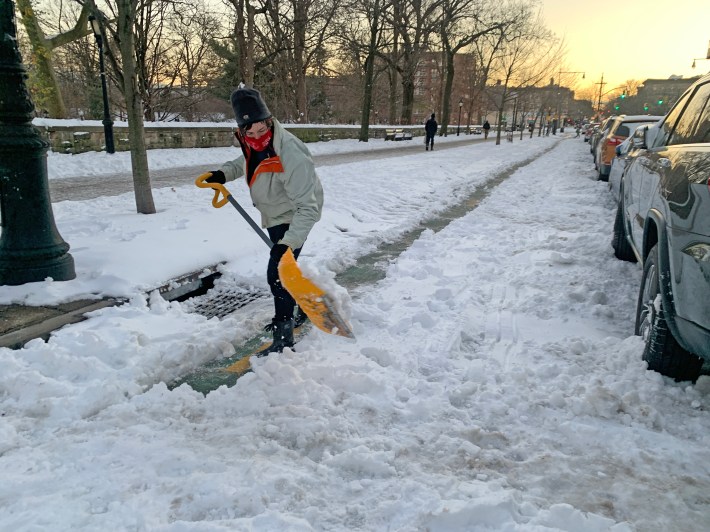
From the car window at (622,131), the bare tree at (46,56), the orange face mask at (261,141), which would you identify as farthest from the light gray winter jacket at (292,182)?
the bare tree at (46,56)

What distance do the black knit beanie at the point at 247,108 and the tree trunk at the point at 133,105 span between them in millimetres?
4056

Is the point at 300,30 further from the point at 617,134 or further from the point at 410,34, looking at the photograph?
the point at 617,134

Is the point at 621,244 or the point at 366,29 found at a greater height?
the point at 366,29

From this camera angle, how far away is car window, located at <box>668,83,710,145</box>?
321 cm

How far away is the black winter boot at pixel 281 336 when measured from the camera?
352 cm

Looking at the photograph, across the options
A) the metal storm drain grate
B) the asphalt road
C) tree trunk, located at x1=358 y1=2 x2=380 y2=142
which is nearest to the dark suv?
the metal storm drain grate

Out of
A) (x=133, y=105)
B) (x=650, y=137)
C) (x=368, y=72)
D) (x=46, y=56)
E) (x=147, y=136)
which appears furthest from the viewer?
(x=368, y=72)

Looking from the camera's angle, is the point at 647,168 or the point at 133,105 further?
the point at 133,105

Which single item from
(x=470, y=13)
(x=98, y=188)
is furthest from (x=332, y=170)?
(x=470, y=13)

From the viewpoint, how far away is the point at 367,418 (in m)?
2.69

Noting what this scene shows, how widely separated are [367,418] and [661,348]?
1743 millimetres

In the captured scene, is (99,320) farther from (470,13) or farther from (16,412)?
(470,13)

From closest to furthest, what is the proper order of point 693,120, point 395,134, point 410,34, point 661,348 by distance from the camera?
point 661,348 → point 693,120 → point 395,134 → point 410,34

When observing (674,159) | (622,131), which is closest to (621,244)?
(674,159)
